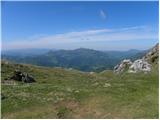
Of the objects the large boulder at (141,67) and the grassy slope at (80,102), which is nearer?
the grassy slope at (80,102)

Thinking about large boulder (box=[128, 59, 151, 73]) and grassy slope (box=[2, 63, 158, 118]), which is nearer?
grassy slope (box=[2, 63, 158, 118])

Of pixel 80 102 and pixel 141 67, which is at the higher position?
pixel 141 67

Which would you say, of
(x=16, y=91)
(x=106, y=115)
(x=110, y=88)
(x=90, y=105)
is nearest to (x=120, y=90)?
(x=110, y=88)

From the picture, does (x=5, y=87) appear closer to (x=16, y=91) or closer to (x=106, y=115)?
(x=16, y=91)

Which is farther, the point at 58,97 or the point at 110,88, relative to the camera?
the point at 110,88

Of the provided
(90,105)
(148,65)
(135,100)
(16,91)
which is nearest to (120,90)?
(135,100)

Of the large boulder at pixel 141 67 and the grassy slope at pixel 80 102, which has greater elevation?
the large boulder at pixel 141 67

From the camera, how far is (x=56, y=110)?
112 feet

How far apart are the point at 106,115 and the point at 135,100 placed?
6446mm

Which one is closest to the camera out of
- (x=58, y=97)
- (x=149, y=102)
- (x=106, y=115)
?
(x=106, y=115)

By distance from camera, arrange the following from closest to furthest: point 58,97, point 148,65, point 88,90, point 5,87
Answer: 1. point 58,97
2. point 88,90
3. point 5,87
4. point 148,65

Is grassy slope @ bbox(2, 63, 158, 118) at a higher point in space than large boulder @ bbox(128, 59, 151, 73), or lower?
lower

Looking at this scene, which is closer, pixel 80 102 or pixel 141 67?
pixel 80 102

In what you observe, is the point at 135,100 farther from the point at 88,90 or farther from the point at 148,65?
the point at 148,65
